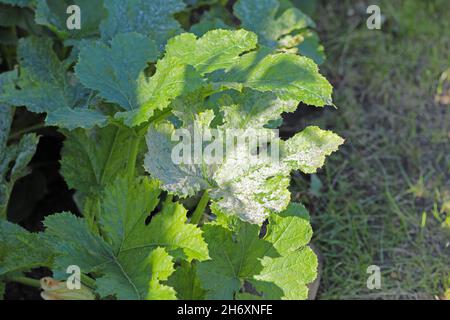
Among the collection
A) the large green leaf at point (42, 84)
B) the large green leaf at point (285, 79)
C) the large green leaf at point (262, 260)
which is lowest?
the large green leaf at point (262, 260)

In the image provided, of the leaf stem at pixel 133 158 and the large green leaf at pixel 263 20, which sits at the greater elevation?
the large green leaf at pixel 263 20

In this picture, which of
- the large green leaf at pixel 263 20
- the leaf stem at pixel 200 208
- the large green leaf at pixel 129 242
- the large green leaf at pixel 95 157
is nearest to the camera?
the large green leaf at pixel 129 242

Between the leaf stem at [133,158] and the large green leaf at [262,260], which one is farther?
the leaf stem at [133,158]

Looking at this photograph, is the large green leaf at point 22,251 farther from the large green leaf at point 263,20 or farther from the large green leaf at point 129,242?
the large green leaf at point 263,20
